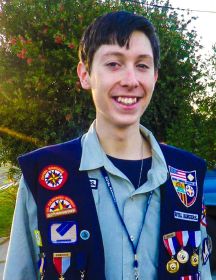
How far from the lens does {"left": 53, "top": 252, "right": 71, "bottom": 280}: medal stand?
149 cm

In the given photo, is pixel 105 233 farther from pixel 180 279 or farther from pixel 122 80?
pixel 122 80

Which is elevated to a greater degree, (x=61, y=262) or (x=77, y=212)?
(x=77, y=212)

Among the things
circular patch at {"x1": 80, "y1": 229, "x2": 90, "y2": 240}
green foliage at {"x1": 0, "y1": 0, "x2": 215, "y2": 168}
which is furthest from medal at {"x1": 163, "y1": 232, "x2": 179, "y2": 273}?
green foliage at {"x1": 0, "y1": 0, "x2": 215, "y2": 168}

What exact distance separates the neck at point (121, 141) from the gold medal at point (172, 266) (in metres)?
0.43

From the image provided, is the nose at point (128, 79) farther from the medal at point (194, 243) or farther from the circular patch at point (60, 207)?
the medal at point (194, 243)

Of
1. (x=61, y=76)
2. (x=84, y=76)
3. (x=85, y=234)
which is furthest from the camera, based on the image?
(x=61, y=76)

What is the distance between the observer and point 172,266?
5.07 ft

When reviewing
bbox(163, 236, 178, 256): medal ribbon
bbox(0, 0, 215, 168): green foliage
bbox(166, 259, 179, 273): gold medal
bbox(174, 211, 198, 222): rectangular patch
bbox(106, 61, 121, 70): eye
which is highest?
bbox(0, 0, 215, 168): green foliage

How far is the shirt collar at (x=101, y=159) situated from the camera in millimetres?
1599

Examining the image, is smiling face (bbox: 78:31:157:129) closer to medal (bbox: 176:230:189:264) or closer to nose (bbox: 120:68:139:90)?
nose (bbox: 120:68:139:90)

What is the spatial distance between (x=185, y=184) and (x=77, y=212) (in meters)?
0.46

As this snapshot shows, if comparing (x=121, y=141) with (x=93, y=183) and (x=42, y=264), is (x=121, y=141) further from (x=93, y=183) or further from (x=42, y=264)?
(x=42, y=264)

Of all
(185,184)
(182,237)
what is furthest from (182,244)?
(185,184)

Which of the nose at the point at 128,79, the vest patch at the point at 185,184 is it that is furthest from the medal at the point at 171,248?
the nose at the point at 128,79
